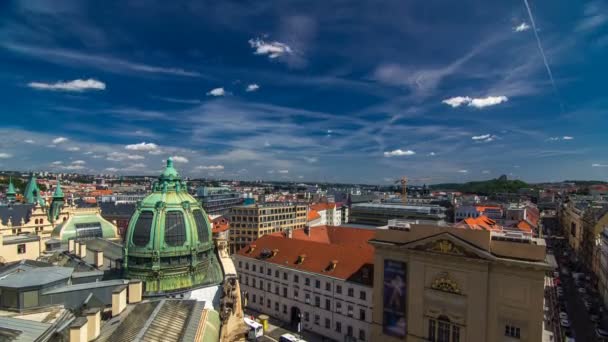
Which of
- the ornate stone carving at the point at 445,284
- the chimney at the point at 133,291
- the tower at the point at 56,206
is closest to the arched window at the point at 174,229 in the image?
the chimney at the point at 133,291

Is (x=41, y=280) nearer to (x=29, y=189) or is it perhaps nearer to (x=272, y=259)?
(x=272, y=259)

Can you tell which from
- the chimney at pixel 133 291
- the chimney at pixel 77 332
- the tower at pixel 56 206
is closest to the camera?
the chimney at pixel 77 332

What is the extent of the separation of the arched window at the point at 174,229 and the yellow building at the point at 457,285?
1986cm

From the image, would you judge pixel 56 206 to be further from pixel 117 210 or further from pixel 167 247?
pixel 167 247

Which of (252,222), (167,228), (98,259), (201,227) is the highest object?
(167,228)

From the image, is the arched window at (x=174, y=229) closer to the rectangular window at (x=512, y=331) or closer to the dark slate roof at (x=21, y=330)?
the dark slate roof at (x=21, y=330)

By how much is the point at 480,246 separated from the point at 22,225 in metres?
71.3

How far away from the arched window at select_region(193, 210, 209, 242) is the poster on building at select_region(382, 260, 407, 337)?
1884 centimetres

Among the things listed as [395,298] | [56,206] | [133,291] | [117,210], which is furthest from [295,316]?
[117,210]

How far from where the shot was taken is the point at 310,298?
47.7 m

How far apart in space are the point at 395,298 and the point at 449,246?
806cm

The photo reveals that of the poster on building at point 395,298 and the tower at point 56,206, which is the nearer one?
the poster on building at point 395,298

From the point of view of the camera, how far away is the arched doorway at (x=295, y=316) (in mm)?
48312

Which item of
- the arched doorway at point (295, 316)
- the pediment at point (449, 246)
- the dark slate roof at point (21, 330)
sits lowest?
the arched doorway at point (295, 316)
